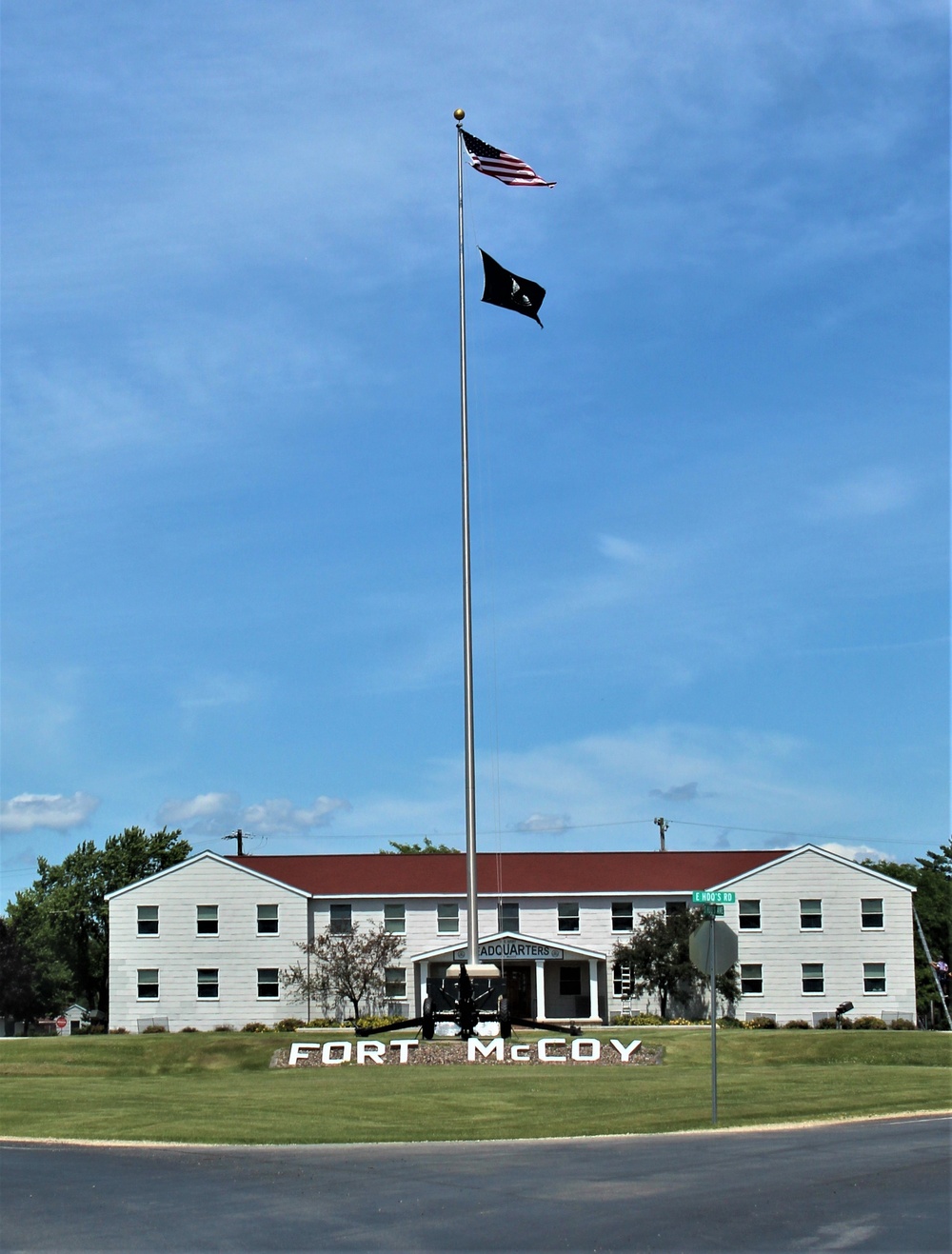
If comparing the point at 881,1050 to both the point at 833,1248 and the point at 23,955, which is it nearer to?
the point at 833,1248

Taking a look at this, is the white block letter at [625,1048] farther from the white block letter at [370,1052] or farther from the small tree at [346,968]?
the small tree at [346,968]

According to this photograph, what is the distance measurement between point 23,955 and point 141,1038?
1492 inches

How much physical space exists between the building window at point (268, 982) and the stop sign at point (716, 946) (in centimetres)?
4079

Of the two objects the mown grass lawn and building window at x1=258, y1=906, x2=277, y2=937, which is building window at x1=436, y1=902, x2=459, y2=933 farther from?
the mown grass lawn

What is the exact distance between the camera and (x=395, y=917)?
196ft

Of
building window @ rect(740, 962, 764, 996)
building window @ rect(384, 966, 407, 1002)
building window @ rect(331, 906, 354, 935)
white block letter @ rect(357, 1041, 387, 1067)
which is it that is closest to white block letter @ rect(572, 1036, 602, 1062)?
white block letter @ rect(357, 1041, 387, 1067)

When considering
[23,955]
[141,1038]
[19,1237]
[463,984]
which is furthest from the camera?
[23,955]

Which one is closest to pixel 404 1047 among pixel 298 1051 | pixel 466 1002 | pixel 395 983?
pixel 298 1051

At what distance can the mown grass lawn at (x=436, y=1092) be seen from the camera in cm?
2081

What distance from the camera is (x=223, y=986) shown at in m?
58.2

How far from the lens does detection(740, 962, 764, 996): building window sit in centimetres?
5785

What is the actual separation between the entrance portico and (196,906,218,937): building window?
842 centimetres

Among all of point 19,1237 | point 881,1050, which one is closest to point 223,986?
point 881,1050

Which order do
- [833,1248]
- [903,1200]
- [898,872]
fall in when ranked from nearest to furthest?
[833,1248] < [903,1200] < [898,872]
